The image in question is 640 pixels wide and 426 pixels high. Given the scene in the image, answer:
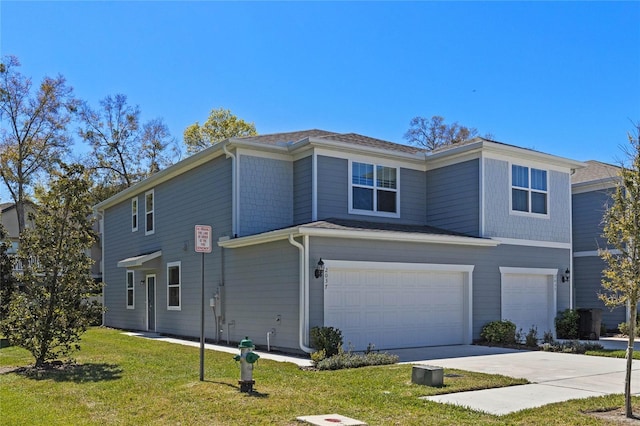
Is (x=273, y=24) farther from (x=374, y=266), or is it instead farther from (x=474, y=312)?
(x=474, y=312)

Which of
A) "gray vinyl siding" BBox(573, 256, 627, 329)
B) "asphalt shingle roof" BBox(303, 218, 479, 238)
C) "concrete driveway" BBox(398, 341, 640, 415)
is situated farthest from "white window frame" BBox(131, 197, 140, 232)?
"gray vinyl siding" BBox(573, 256, 627, 329)

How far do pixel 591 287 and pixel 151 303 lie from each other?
1516cm

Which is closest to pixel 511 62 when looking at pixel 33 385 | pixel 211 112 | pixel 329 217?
pixel 329 217

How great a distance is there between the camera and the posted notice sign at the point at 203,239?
960cm

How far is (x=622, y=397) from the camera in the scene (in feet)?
27.8

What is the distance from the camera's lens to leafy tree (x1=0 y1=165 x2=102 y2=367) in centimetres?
1131

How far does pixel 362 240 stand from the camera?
14281mm

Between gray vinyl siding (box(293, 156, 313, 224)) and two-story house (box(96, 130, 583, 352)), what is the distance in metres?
0.05

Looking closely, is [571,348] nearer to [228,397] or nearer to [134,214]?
[228,397]

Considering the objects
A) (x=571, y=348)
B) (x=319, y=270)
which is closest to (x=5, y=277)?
(x=319, y=270)

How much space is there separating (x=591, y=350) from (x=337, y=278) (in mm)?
6199

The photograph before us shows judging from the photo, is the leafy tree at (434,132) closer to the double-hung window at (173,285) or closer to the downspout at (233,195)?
the double-hung window at (173,285)

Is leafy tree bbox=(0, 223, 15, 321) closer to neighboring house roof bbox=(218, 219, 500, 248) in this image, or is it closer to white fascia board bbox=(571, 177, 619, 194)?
neighboring house roof bbox=(218, 219, 500, 248)

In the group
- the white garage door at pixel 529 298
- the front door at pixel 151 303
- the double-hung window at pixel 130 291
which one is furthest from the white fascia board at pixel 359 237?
the double-hung window at pixel 130 291
